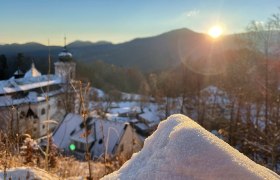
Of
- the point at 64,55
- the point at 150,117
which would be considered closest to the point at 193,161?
the point at 150,117

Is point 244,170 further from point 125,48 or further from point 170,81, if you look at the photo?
point 125,48

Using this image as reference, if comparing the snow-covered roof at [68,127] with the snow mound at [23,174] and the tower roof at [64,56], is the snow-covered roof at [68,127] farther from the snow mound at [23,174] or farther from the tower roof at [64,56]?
the snow mound at [23,174]

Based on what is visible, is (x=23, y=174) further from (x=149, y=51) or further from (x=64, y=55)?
(x=149, y=51)

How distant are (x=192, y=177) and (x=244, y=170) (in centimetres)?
18

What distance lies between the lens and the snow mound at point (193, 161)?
1214mm

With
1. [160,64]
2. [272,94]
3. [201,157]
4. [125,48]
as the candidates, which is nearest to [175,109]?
[272,94]

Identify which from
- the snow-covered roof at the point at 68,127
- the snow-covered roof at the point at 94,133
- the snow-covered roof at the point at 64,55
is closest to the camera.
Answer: the snow-covered roof at the point at 94,133

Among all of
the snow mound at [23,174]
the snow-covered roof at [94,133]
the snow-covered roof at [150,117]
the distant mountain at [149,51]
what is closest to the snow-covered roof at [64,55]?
the snow-covered roof at [150,117]

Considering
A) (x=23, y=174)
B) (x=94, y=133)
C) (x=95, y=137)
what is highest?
(x=23, y=174)

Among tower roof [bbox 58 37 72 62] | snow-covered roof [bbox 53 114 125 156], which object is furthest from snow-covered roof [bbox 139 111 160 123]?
snow-covered roof [bbox 53 114 125 156]

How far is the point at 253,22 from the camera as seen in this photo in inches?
594

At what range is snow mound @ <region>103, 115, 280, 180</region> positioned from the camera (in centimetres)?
121

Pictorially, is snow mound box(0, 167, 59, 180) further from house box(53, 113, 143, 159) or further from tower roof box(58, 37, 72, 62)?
tower roof box(58, 37, 72, 62)

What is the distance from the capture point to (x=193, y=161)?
49.7 inches
